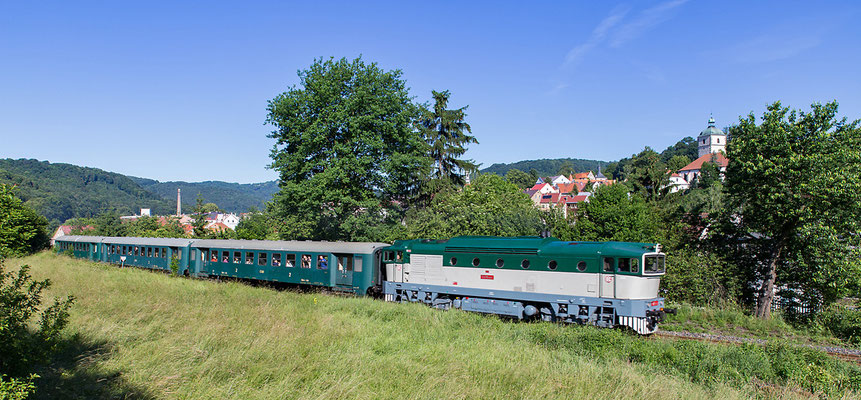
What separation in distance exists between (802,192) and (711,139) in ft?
630

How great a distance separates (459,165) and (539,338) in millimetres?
30975

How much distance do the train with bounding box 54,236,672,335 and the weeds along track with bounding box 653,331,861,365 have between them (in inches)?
37.9

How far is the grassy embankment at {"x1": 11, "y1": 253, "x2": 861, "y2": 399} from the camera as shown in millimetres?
9727

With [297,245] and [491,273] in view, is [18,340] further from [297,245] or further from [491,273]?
[297,245]

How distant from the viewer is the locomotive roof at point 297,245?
2417 centimetres

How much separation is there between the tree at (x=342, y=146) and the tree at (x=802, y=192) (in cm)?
2171

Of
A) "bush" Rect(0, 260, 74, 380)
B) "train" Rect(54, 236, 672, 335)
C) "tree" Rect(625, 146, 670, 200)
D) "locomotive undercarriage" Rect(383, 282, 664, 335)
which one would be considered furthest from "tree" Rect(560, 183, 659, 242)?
"bush" Rect(0, 260, 74, 380)

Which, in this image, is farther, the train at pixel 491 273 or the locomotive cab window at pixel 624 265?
the train at pixel 491 273

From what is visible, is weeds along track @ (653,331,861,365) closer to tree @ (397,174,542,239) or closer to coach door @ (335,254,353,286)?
coach door @ (335,254,353,286)

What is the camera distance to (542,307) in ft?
62.8

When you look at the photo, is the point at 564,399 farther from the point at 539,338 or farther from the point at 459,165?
the point at 459,165

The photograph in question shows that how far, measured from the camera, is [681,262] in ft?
78.5

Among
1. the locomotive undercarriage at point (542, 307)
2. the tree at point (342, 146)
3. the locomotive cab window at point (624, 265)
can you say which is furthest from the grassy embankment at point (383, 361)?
the tree at point (342, 146)

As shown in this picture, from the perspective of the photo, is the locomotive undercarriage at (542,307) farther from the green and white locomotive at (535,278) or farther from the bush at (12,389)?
the bush at (12,389)
